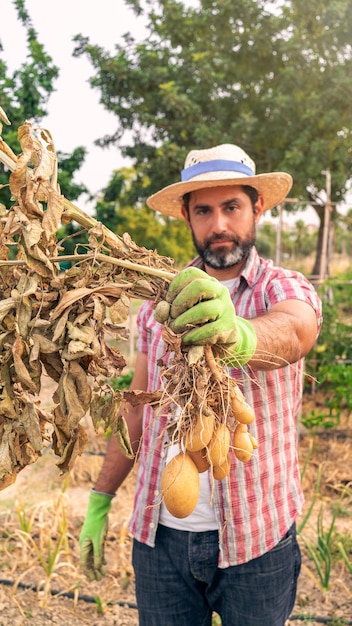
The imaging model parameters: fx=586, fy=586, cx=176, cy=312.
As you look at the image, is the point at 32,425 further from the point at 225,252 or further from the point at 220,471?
the point at 225,252

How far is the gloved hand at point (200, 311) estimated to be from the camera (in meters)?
1.12

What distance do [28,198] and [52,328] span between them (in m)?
0.25

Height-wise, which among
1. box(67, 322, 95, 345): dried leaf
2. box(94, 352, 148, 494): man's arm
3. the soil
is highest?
box(67, 322, 95, 345): dried leaf

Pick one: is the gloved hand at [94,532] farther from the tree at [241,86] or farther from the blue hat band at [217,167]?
the tree at [241,86]

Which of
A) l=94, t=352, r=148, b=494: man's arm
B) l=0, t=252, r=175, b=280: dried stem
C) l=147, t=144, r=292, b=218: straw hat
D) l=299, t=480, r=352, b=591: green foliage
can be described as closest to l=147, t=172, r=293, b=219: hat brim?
l=147, t=144, r=292, b=218: straw hat

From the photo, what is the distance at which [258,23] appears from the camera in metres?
12.6

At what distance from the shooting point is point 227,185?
6.47 feet

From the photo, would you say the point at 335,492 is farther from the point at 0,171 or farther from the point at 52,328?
the point at 0,171

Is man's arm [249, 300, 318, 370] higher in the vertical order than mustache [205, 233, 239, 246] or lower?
lower

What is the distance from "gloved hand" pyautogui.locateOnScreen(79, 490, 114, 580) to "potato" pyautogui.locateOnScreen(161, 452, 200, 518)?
3.16 ft

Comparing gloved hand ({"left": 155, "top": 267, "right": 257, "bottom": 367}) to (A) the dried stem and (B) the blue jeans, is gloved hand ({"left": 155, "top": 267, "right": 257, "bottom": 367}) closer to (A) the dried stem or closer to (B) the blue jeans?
(A) the dried stem

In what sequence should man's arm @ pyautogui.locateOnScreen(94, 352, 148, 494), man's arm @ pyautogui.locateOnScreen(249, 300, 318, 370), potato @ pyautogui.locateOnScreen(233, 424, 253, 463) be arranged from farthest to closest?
man's arm @ pyautogui.locateOnScreen(94, 352, 148, 494) → man's arm @ pyautogui.locateOnScreen(249, 300, 318, 370) → potato @ pyautogui.locateOnScreen(233, 424, 253, 463)

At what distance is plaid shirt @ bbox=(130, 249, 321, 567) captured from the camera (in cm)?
170

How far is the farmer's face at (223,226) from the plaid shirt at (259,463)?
0.06 m
